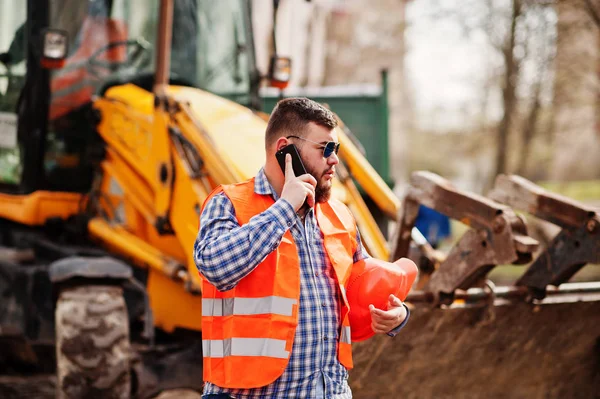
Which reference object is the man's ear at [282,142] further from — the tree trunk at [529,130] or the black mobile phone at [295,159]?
the tree trunk at [529,130]

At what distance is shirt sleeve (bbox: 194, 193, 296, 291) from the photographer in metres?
2.46

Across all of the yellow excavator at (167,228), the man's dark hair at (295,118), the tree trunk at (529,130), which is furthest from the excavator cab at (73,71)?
the tree trunk at (529,130)

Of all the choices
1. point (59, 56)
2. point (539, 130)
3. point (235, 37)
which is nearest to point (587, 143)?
point (539, 130)

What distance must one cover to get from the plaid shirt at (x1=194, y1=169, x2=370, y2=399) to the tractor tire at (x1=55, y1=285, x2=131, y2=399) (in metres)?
2.11

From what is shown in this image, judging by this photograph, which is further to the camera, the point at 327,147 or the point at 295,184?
the point at 327,147

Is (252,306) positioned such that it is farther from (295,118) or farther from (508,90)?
(508,90)

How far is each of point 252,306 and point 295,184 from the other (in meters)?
0.38

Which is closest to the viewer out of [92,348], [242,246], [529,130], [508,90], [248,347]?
[242,246]

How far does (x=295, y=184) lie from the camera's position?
2.54m

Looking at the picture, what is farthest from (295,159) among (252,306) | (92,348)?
(92,348)

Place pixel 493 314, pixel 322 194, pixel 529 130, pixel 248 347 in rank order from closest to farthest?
pixel 248 347, pixel 322 194, pixel 493 314, pixel 529 130

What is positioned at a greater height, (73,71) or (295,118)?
(73,71)

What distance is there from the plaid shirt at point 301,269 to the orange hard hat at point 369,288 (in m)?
0.10

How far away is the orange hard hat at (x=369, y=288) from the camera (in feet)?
9.04
